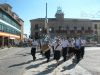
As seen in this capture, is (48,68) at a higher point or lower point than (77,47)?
lower

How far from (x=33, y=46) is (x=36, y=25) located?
4392 inches

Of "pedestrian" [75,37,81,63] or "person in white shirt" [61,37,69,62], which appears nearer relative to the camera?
"person in white shirt" [61,37,69,62]

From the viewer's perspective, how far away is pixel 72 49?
26.1 meters

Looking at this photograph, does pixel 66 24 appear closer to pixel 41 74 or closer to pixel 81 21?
pixel 81 21

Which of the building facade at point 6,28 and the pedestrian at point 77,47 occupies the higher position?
the building facade at point 6,28

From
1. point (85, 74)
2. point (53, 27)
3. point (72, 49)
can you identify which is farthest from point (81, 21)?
point (85, 74)

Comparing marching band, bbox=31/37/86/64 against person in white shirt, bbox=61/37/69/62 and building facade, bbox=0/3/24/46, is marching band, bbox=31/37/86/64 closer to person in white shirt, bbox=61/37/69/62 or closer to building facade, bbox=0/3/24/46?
person in white shirt, bbox=61/37/69/62

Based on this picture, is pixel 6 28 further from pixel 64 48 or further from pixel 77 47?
pixel 64 48

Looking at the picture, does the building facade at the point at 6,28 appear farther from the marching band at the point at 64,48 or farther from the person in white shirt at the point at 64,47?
the person in white shirt at the point at 64,47

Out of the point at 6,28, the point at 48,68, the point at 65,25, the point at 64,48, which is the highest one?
the point at 65,25

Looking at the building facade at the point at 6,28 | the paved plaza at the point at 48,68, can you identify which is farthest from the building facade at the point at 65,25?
the paved plaza at the point at 48,68

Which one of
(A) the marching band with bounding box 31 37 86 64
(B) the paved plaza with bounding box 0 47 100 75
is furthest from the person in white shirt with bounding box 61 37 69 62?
(B) the paved plaza with bounding box 0 47 100 75

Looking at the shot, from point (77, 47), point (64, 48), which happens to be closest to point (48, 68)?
point (64, 48)

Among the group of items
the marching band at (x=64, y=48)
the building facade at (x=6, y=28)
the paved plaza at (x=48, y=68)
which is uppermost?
the building facade at (x=6, y=28)
